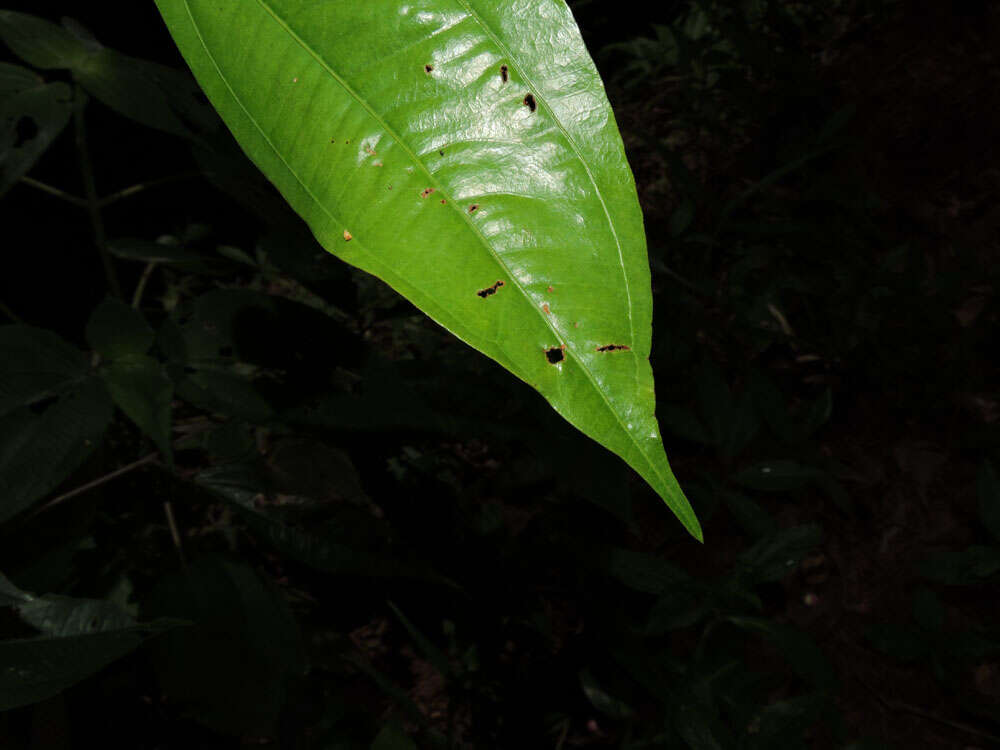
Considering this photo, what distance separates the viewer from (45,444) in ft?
2.00

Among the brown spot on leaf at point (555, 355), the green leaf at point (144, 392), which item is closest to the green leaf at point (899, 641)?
the green leaf at point (144, 392)

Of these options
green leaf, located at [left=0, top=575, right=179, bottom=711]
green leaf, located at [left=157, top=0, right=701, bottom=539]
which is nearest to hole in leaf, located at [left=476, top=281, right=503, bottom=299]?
green leaf, located at [left=157, top=0, right=701, bottom=539]

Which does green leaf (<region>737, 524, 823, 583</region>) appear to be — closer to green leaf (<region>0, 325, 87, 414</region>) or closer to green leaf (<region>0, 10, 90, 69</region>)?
green leaf (<region>0, 325, 87, 414</region>)

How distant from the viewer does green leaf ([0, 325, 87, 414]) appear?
2.06 feet

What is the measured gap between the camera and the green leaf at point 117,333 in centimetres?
68

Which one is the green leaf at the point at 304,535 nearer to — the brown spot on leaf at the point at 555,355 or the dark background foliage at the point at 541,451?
the dark background foliage at the point at 541,451

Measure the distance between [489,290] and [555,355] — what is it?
0.02m

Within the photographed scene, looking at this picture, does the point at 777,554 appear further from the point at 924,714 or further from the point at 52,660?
the point at 52,660

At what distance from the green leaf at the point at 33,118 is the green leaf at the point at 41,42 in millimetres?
35

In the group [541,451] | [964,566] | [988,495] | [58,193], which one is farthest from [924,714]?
[58,193]

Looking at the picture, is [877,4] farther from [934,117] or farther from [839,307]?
[839,307]

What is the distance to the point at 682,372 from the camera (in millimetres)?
1293

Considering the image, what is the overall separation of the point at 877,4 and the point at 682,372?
1.43 m

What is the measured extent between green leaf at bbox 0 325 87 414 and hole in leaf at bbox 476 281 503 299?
2.00 ft
